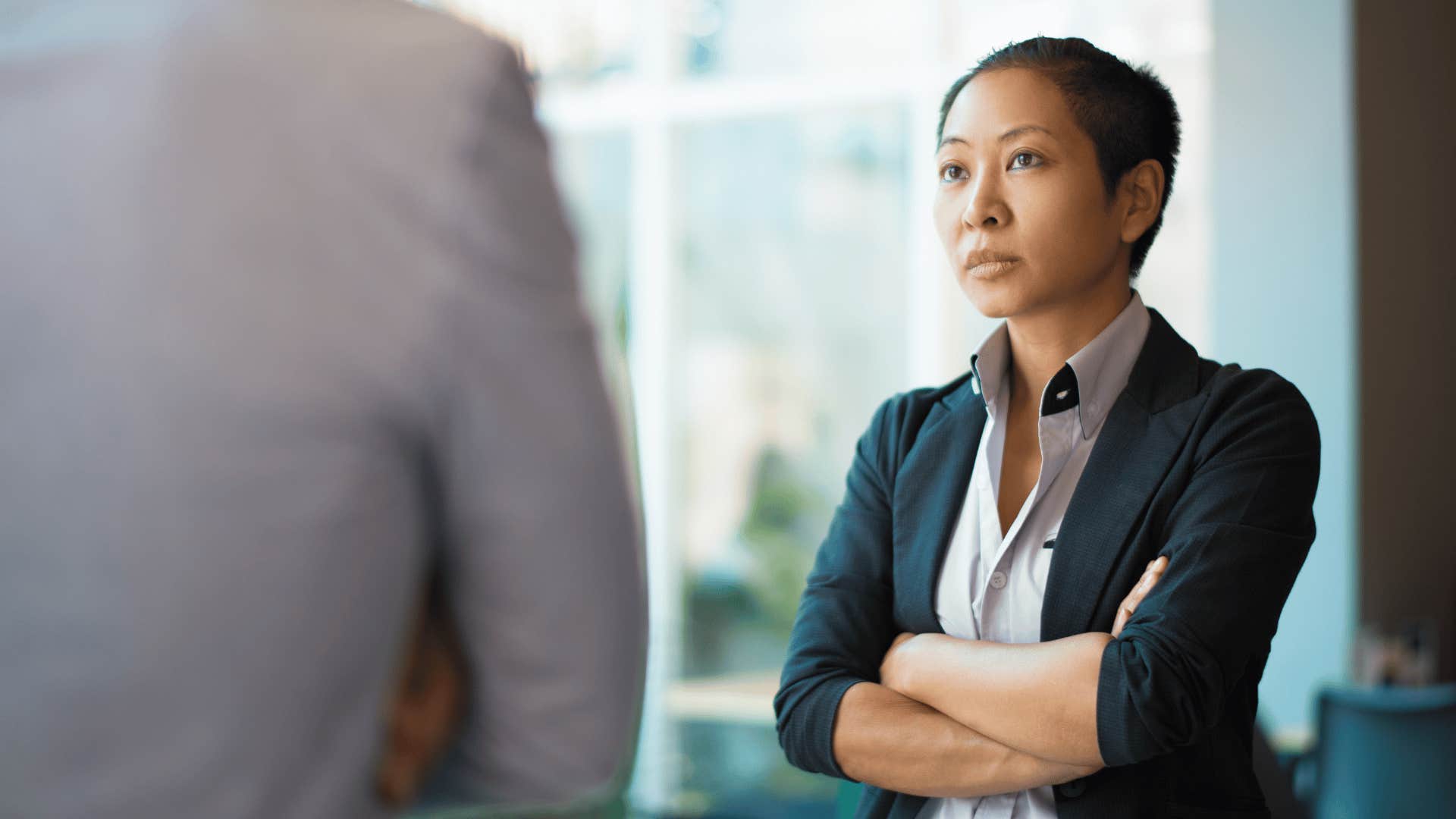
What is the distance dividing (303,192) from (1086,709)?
104 centimetres

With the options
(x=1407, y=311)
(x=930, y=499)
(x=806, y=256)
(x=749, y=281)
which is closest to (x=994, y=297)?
(x=930, y=499)

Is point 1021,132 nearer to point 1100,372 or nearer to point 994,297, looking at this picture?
point 994,297

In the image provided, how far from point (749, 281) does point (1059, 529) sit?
15.5 ft

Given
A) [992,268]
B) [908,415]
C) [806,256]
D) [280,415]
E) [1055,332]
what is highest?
[280,415]

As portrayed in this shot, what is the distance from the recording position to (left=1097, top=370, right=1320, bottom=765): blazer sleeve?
1.28 m

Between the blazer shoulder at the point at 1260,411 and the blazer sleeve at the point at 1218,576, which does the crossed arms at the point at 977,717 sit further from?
the blazer shoulder at the point at 1260,411

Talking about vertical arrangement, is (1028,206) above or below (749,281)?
above

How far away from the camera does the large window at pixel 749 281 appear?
5797mm

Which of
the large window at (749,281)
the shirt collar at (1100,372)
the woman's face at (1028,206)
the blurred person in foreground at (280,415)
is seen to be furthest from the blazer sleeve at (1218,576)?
the large window at (749,281)

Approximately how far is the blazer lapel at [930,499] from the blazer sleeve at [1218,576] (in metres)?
0.27

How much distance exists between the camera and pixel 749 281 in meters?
6.10

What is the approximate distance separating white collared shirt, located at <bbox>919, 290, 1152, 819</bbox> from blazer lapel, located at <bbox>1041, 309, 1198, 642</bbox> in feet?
0.10

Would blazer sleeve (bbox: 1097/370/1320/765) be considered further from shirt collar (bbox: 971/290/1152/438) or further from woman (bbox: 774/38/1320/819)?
shirt collar (bbox: 971/290/1152/438)

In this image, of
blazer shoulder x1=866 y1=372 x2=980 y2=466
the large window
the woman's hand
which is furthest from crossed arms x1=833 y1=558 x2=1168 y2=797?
the large window
